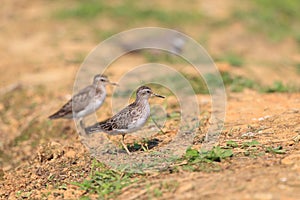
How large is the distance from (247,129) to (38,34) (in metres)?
11.2

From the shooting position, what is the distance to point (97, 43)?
17.1m

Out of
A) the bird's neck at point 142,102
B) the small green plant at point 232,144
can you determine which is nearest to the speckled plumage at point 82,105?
the bird's neck at point 142,102

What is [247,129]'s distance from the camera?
8.77 meters

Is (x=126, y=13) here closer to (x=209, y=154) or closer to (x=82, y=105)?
(x=82, y=105)

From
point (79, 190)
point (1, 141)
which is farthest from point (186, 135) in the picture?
point (1, 141)

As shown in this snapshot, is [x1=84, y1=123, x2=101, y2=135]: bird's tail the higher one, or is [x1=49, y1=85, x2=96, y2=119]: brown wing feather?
[x1=49, y1=85, x2=96, y2=119]: brown wing feather

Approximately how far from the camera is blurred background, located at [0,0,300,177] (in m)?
11.7

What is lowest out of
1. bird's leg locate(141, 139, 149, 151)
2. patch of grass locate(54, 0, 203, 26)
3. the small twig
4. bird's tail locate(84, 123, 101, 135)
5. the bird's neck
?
bird's leg locate(141, 139, 149, 151)

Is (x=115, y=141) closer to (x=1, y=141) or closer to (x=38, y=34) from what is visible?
(x=1, y=141)

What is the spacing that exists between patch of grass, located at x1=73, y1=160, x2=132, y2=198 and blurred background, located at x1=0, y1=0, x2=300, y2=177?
272 cm

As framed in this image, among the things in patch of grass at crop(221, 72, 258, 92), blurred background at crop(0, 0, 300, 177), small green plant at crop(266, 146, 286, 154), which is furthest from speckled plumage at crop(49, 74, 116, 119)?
small green plant at crop(266, 146, 286, 154)

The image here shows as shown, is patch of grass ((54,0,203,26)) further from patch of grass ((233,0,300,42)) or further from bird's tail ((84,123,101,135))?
bird's tail ((84,123,101,135))

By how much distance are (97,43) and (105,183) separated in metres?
10.4

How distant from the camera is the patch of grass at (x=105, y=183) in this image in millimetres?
6945
